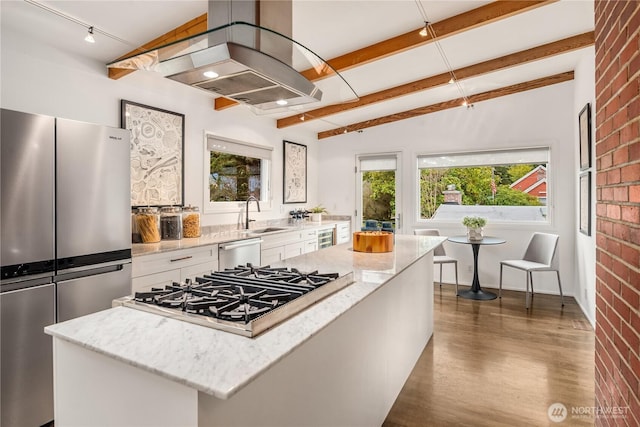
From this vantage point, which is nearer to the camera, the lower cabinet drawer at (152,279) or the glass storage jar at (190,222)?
the lower cabinet drawer at (152,279)

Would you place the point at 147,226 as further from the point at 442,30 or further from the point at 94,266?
the point at 442,30

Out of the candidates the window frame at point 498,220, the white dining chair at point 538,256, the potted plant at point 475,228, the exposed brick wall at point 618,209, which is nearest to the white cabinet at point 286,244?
the window frame at point 498,220

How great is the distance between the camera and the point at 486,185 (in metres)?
5.30

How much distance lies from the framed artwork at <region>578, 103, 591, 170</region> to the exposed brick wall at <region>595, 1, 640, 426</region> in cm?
244

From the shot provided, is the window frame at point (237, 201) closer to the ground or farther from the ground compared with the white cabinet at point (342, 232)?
farther from the ground

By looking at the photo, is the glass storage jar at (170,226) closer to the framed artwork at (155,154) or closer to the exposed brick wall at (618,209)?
the framed artwork at (155,154)

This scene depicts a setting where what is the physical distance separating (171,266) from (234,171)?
6.60 ft

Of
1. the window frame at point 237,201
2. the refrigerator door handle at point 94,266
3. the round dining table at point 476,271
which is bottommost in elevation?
the round dining table at point 476,271

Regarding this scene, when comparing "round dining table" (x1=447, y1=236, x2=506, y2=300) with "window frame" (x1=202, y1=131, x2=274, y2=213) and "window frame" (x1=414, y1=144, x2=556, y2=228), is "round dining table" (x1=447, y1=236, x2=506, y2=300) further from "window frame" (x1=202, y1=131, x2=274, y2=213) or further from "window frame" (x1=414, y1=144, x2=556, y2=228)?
"window frame" (x1=202, y1=131, x2=274, y2=213)

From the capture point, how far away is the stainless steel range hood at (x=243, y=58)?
1356 mm

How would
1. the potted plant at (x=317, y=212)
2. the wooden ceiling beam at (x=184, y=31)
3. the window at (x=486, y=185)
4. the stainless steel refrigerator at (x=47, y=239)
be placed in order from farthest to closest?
the potted plant at (x=317, y=212) < the window at (x=486, y=185) < the wooden ceiling beam at (x=184, y=31) < the stainless steel refrigerator at (x=47, y=239)

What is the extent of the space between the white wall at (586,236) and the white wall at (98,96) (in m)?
3.78

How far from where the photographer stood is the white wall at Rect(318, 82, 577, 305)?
4.75 m

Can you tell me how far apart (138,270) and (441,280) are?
4132 mm
